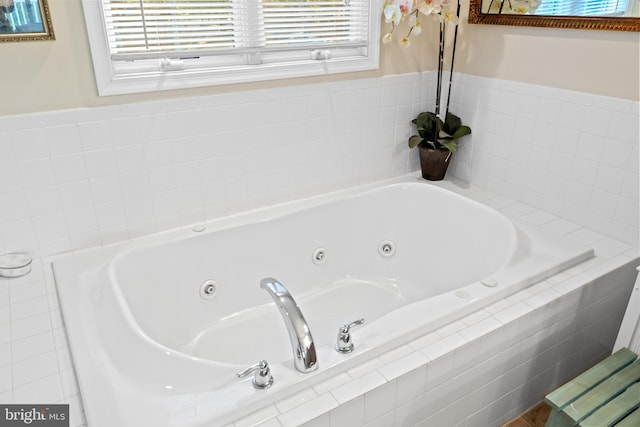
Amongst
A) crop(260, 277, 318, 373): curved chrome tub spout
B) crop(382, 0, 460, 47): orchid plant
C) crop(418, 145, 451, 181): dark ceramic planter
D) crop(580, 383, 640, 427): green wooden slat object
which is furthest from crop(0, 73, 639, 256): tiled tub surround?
crop(260, 277, 318, 373): curved chrome tub spout

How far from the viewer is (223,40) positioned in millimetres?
1958

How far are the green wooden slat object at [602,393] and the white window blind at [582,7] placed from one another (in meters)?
1.24

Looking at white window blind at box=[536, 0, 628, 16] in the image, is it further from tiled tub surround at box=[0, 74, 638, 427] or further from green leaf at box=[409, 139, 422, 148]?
green leaf at box=[409, 139, 422, 148]

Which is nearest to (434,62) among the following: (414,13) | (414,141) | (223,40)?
(414,13)

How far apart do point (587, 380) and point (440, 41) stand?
166 cm

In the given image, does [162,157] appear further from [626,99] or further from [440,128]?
[626,99]

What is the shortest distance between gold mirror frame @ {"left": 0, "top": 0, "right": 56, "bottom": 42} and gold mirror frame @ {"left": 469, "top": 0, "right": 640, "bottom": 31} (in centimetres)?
178

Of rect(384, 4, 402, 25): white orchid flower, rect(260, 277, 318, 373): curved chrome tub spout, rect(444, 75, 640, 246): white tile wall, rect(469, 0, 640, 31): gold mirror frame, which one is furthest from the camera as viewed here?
rect(384, 4, 402, 25): white orchid flower

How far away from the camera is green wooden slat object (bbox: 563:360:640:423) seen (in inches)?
53.1

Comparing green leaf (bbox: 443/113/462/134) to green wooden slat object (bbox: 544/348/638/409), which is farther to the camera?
green leaf (bbox: 443/113/462/134)

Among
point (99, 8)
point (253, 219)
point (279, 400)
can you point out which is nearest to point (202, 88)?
point (99, 8)

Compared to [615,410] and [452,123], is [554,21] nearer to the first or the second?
[452,123]

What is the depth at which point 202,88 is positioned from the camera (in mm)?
1928

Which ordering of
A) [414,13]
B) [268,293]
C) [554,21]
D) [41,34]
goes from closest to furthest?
1. [41,34]
2. [268,293]
3. [554,21]
4. [414,13]
